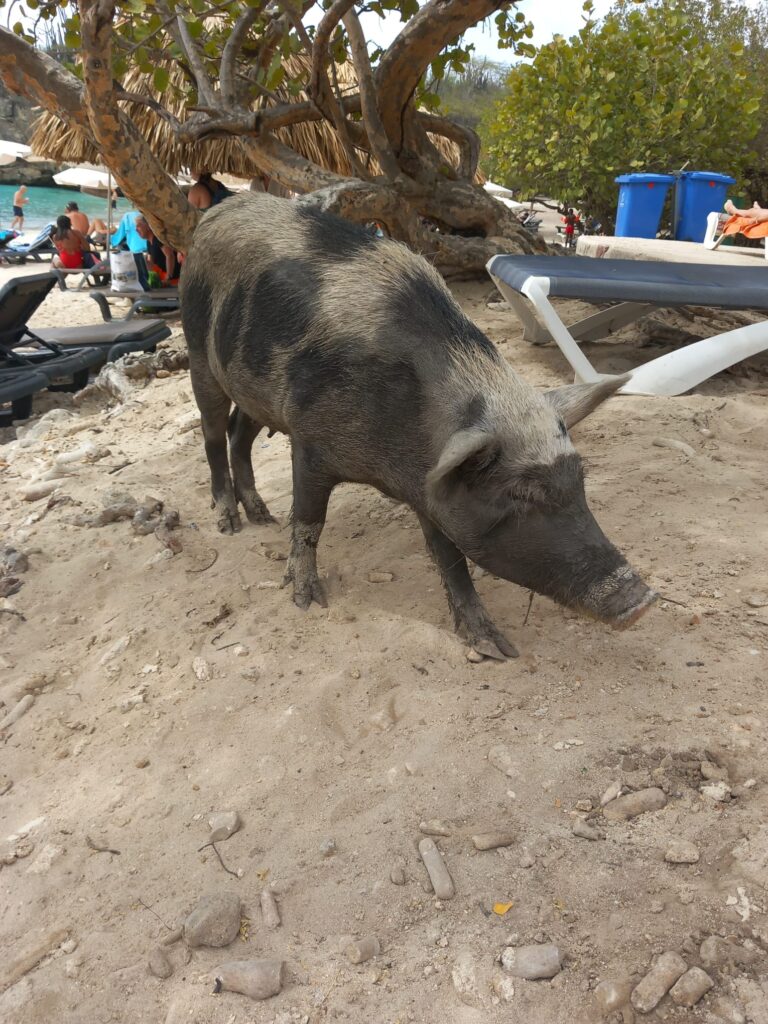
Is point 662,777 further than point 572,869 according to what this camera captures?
Yes

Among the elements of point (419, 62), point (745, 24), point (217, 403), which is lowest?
point (217, 403)

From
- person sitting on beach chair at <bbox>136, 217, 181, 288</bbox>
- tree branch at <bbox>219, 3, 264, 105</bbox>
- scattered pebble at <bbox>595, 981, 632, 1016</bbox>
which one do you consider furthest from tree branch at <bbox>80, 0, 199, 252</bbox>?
person sitting on beach chair at <bbox>136, 217, 181, 288</bbox>

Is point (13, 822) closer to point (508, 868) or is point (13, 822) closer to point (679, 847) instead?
point (508, 868)

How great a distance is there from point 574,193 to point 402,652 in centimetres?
1548

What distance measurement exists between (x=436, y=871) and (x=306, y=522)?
69.1 inches

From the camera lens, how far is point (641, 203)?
428 inches

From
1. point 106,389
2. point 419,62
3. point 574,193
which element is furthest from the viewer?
point 574,193

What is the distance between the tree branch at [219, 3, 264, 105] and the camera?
6.33 meters

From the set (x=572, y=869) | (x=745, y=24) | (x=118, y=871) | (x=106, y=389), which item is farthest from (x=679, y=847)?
(x=745, y=24)

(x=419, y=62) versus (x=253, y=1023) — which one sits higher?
(x=419, y=62)

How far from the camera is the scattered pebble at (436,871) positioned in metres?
1.91

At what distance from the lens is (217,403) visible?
164 inches

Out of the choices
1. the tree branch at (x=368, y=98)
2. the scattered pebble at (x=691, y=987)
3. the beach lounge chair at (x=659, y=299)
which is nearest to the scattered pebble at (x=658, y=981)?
the scattered pebble at (x=691, y=987)

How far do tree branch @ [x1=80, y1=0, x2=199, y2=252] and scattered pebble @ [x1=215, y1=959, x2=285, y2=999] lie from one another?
15.3ft
